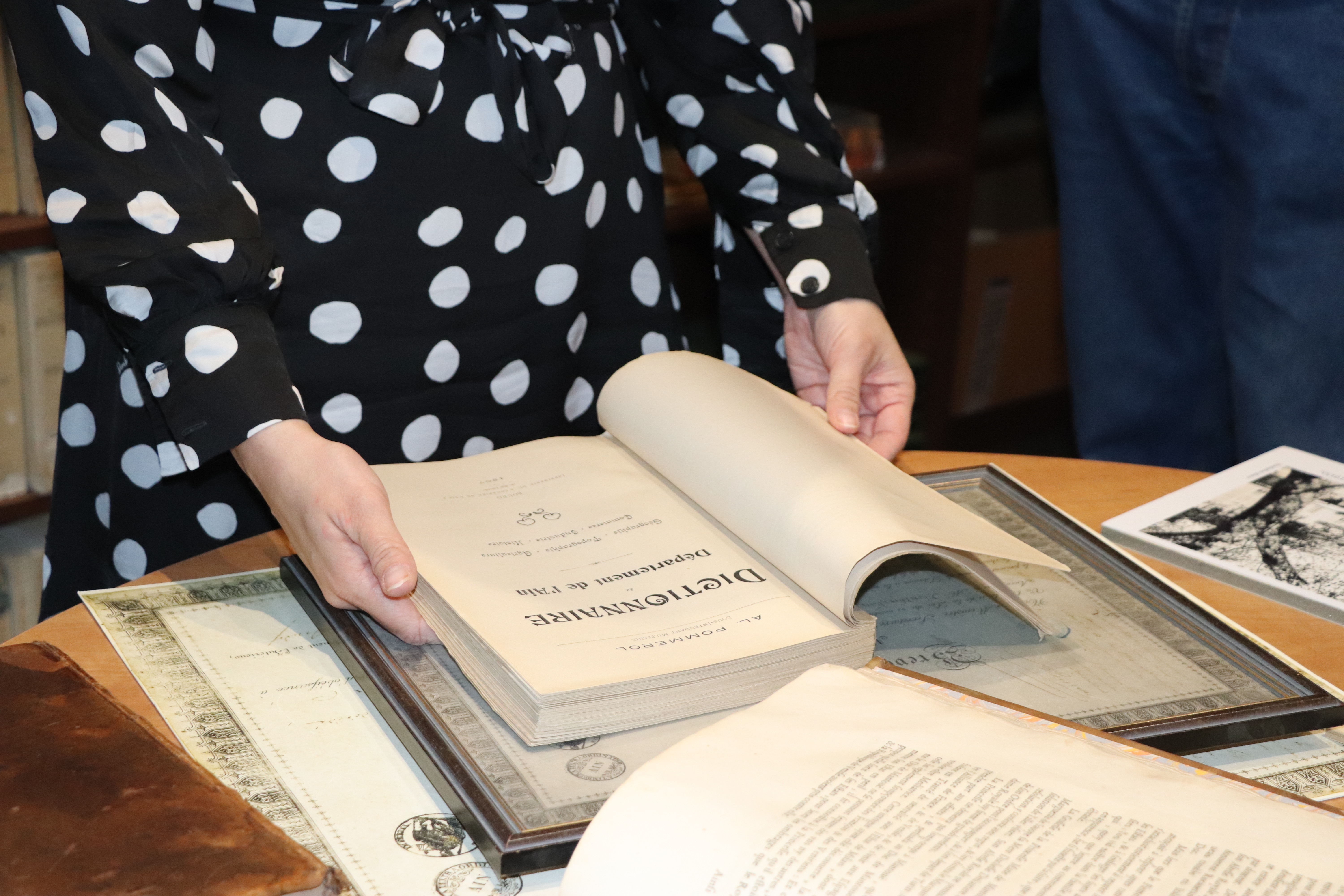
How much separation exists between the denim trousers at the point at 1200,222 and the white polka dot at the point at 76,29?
102 cm

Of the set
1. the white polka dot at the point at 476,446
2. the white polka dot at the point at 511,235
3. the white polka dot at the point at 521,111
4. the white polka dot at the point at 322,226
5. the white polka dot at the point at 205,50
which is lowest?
the white polka dot at the point at 476,446

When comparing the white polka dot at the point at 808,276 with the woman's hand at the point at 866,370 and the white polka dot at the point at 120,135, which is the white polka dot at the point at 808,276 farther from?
the white polka dot at the point at 120,135

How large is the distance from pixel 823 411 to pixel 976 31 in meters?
1.31

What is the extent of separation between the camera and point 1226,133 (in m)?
1.25

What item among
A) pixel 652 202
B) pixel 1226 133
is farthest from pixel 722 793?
pixel 1226 133

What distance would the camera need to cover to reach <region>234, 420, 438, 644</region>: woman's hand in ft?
1.87

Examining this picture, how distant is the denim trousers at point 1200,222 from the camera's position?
3.87 feet

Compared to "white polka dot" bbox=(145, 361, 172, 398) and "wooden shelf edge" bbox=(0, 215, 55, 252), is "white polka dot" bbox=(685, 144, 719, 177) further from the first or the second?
"wooden shelf edge" bbox=(0, 215, 55, 252)

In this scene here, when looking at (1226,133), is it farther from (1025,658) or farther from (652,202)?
(1025,658)

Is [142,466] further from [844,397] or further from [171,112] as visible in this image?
[844,397]

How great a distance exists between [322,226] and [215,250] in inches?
5.5

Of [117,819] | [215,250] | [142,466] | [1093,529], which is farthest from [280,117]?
[1093,529]

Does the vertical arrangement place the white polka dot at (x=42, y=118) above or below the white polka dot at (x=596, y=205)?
above

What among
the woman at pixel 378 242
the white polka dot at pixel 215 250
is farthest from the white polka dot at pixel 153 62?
the white polka dot at pixel 215 250
